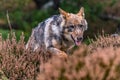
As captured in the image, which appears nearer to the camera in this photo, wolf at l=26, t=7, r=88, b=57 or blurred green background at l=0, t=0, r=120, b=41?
wolf at l=26, t=7, r=88, b=57

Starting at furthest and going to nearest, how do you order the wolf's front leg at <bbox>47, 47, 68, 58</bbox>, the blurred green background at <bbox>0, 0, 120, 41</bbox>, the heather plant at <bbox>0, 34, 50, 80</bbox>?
the blurred green background at <bbox>0, 0, 120, 41</bbox>
the wolf's front leg at <bbox>47, 47, 68, 58</bbox>
the heather plant at <bbox>0, 34, 50, 80</bbox>

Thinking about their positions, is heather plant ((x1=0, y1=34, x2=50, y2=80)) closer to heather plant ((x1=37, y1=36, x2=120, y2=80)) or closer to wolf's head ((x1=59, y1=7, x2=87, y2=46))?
wolf's head ((x1=59, y1=7, x2=87, y2=46))

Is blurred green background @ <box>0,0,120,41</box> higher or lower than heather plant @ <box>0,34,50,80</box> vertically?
higher

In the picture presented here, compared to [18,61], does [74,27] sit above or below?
above

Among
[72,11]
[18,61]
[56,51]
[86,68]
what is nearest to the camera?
[86,68]

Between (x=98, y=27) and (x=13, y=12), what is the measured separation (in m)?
4.15

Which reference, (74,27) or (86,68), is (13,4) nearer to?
(74,27)

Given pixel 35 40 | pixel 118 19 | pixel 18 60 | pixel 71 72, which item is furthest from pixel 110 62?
pixel 118 19

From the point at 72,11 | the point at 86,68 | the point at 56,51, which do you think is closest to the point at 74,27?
the point at 56,51

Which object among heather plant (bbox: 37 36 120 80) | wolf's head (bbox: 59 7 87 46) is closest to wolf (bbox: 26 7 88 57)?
wolf's head (bbox: 59 7 87 46)

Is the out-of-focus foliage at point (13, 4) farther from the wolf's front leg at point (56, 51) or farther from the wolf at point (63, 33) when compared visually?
the wolf's front leg at point (56, 51)

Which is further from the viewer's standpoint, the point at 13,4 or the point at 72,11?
the point at 13,4

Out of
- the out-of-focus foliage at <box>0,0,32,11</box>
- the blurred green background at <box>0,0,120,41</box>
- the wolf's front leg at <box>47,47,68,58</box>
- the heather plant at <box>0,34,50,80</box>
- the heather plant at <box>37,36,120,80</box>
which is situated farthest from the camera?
the out-of-focus foliage at <box>0,0,32,11</box>

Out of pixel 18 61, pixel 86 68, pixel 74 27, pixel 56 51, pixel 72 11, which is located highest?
pixel 72 11
